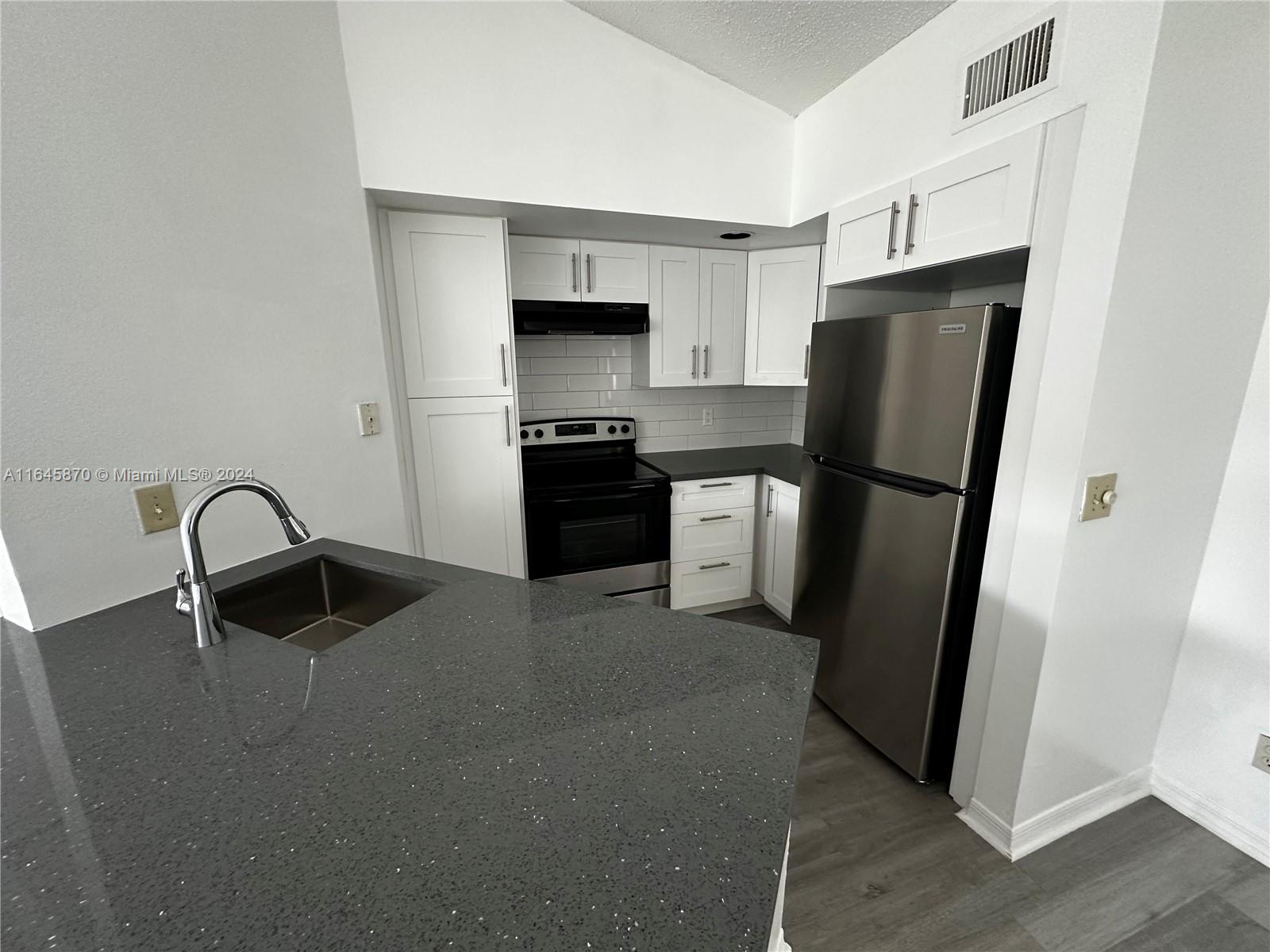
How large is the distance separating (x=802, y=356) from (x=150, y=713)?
2638mm

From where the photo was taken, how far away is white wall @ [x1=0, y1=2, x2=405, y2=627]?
3.21ft

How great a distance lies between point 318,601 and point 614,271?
1.94 metres

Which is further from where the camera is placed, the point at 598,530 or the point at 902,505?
the point at 598,530

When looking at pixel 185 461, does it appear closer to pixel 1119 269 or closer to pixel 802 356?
pixel 1119 269

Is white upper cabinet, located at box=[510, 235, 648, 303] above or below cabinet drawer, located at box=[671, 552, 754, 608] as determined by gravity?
above

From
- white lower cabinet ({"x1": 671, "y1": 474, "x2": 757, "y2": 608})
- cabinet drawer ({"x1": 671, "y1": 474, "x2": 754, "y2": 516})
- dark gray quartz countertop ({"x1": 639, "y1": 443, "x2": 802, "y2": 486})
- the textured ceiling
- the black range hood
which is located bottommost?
white lower cabinet ({"x1": 671, "y1": 474, "x2": 757, "y2": 608})

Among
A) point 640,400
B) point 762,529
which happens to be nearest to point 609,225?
point 640,400

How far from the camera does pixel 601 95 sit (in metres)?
1.93

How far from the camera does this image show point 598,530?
2520 mm

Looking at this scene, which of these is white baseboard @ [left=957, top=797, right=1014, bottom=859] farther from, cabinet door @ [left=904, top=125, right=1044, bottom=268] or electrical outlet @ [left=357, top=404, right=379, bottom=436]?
electrical outlet @ [left=357, top=404, right=379, bottom=436]

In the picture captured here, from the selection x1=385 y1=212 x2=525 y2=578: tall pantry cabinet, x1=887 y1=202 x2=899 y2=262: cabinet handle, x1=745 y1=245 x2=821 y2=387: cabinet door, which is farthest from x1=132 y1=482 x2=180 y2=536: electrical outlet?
x1=745 y1=245 x2=821 y2=387: cabinet door

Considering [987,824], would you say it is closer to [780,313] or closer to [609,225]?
[780,313]

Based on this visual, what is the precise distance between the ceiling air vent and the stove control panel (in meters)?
1.92

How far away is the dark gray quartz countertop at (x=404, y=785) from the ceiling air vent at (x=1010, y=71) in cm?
150
